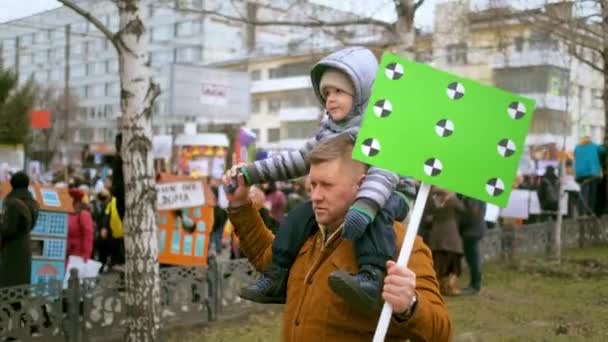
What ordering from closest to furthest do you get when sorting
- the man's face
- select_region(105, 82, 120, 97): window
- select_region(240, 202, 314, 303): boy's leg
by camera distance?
the man's face, select_region(240, 202, 314, 303): boy's leg, select_region(105, 82, 120, 97): window

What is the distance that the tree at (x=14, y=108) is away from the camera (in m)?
Result: 24.6

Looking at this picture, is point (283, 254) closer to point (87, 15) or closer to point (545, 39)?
point (87, 15)

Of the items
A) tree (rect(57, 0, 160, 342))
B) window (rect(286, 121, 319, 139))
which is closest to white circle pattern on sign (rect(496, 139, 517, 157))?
tree (rect(57, 0, 160, 342))

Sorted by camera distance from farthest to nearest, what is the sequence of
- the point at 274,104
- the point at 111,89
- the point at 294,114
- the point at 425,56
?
the point at 274,104 → the point at 294,114 → the point at 111,89 → the point at 425,56

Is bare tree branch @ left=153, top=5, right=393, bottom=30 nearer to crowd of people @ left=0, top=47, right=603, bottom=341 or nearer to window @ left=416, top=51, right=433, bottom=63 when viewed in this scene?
window @ left=416, top=51, right=433, bottom=63

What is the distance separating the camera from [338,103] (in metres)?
2.97

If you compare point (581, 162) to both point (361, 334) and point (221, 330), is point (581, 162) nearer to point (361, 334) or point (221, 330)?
point (221, 330)

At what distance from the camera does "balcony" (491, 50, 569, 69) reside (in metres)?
16.0

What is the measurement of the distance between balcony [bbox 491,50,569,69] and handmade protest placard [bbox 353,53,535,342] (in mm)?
12604

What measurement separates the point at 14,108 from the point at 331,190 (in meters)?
26.4

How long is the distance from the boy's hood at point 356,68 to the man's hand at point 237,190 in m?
0.51

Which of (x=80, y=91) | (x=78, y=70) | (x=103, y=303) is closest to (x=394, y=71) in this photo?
(x=103, y=303)

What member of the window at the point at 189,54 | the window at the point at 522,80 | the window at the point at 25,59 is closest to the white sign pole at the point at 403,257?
the window at the point at 522,80

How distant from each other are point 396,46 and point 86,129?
5690cm
